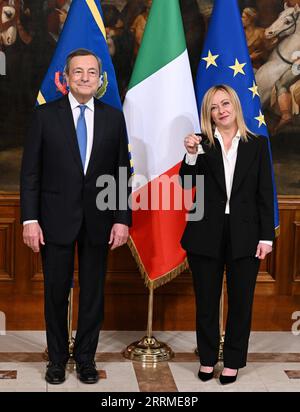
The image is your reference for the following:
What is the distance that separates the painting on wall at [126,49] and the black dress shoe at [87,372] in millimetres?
1600

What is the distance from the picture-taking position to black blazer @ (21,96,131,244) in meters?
4.66

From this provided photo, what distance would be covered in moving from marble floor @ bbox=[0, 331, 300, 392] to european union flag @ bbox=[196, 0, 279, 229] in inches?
59.3

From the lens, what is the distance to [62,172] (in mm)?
4676

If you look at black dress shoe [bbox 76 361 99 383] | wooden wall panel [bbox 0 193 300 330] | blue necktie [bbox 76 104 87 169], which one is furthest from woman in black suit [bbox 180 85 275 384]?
wooden wall panel [bbox 0 193 300 330]

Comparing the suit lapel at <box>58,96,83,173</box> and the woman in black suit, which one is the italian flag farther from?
the suit lapel at <box>58,96,83,173</box>

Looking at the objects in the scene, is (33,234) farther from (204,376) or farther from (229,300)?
(204,376)

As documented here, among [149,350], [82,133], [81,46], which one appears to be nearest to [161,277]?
[149,350]

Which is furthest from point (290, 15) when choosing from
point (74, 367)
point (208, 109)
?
point (74, 367)

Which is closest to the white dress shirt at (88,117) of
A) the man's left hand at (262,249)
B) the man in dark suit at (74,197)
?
the man in dark suit at (74,197)

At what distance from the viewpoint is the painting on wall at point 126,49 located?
5840mm

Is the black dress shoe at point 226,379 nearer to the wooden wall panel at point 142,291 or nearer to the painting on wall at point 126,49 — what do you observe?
the wooden wall panel at point 142,291

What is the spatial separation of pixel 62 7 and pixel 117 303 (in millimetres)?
2175

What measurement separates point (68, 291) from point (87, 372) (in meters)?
0.49
